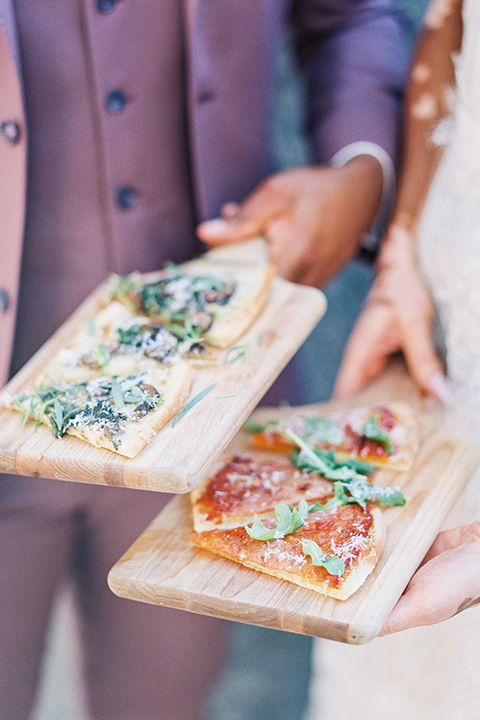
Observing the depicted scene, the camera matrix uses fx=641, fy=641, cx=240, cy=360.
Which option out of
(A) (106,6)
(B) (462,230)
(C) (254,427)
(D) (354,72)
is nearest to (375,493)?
(C) (254,427)

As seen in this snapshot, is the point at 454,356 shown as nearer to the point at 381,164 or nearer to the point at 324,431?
the point at 324,431

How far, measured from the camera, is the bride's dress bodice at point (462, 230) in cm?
118

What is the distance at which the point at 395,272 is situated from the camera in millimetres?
1521

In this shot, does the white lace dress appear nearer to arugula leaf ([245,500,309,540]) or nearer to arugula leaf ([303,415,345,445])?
arugula leaf ([303,415,345,445])

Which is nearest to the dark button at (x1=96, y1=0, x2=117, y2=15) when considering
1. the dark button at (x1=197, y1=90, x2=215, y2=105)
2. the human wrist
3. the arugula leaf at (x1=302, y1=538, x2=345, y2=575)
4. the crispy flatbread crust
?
the dark button at (x1=197, y1=90, x2=215, y2=105)

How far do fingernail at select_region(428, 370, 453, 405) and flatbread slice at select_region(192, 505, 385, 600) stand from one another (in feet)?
1.41

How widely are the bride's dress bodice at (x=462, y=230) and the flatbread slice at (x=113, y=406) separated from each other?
560mm

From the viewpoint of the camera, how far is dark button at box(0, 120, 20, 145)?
1.17 meters

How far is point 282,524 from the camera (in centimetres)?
96

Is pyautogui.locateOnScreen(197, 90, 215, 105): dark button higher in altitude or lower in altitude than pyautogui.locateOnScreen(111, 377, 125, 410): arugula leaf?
higher

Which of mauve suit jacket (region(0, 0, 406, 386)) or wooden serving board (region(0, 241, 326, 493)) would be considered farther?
mauve suit jacket (region(0, 0, 406, 386))

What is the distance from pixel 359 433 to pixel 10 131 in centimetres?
86

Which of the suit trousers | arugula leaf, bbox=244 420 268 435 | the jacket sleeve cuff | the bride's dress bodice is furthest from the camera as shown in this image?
the jacket sleeve cuff

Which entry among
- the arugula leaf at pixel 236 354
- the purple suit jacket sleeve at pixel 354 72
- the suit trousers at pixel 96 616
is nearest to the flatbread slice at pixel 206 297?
the arugula leaf at pixel 236 354
